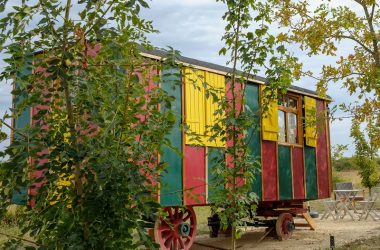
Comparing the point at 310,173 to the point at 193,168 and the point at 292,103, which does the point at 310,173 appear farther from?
the point at 193,168

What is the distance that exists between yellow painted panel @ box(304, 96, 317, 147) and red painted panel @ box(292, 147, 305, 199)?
459 millimetres

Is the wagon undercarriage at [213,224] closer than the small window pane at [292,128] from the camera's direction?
Yes

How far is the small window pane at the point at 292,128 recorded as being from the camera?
34.6 ft

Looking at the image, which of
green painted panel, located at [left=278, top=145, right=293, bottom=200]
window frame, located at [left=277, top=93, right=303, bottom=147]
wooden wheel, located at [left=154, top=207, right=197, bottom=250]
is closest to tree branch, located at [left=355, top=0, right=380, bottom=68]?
window frame, located at [left=277, top=93, right=303, bottom=147]

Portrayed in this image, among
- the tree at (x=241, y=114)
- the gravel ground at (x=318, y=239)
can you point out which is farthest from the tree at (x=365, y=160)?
the tree at (x=241, y=114)

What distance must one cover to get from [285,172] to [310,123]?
3.94ft

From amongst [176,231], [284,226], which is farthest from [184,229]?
[284,226]

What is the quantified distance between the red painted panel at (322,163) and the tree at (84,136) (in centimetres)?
932

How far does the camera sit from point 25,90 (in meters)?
2.31

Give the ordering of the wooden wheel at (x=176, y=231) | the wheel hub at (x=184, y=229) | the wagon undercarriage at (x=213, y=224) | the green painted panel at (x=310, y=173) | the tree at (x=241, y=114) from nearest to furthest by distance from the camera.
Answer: the tree at (x=241, y=114) → the wooden wheel at (x=176, y=231) → the wagon undercarriage at (x=213, y=224) → the wheel hub at (x=184, y=229) → the green painted panel at (x=310, y=173)

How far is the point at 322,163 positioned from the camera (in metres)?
11.6

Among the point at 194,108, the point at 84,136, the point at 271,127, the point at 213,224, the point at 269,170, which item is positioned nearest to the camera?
the point at 84,136

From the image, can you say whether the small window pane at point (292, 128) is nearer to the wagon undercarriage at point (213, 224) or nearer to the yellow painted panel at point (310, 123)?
the yellow painted panel at point (310, 123)

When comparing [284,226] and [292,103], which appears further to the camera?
[292,103]
